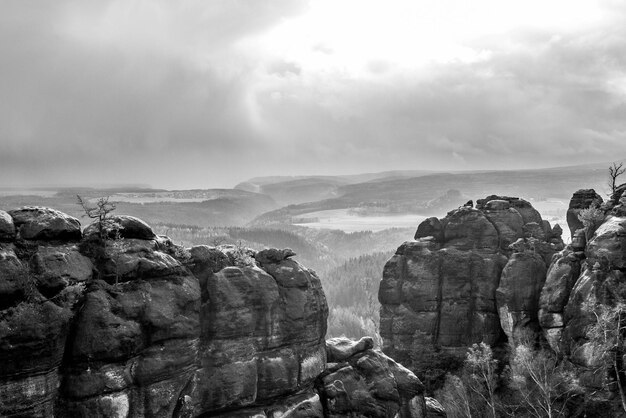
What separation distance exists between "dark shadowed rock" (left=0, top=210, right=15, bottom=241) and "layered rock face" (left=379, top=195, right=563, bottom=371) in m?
56.9

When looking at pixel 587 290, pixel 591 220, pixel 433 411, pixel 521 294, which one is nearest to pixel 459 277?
pixel 521 294

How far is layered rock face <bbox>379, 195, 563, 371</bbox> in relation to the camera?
75750 mm

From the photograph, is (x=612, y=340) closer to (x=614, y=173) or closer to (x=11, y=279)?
(x=614, y=173)

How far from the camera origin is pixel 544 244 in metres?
74.5

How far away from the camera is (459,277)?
78375 mm

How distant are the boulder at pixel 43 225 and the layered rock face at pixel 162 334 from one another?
8 centimetres

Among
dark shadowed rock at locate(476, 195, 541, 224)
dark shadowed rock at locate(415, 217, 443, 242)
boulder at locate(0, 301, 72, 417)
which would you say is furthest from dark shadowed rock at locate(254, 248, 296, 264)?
dark shadowed rock at locate(476, 195, 541, 224)

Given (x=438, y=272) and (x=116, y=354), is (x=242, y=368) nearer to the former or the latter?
(x=116, y=354)

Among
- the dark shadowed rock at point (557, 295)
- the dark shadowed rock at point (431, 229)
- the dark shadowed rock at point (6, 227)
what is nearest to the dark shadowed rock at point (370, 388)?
the dark shadowed rock at point (557, 295)

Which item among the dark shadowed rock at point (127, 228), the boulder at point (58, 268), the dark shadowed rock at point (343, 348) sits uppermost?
the dark shadowed rock at point (127, 228)

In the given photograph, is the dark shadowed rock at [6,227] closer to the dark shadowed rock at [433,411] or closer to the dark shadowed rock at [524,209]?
the dark shadowed rock at [433,411]

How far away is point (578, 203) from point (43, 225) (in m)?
69.2

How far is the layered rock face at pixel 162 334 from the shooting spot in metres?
34.0

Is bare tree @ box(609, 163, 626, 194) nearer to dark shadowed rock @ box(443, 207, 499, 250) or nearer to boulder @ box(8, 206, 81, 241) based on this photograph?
dark shadowed rock @ box(443, 207, 499, 250)
